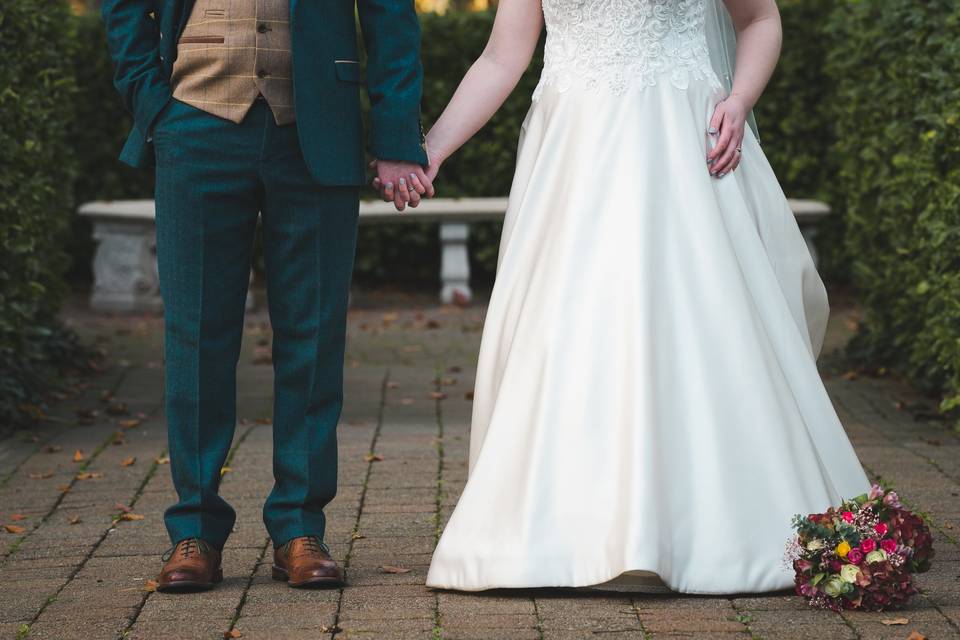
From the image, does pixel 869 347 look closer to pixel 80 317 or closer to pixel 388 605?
pixel 388 605

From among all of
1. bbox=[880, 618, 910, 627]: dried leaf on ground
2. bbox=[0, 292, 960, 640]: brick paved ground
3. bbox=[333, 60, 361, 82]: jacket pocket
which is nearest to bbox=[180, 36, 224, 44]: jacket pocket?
bbox=[333, 60, 361, 82]: jacket pocket

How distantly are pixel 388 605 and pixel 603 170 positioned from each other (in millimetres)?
1284

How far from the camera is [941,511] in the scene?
482 cm

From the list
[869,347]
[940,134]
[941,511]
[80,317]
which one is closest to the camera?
[941,511]

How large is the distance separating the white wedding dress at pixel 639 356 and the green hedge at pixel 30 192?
3224 mm

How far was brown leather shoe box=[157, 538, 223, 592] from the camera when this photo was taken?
3.86m

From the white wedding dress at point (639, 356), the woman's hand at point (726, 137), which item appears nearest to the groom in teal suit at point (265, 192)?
the white wedding dress at point (639, 356)

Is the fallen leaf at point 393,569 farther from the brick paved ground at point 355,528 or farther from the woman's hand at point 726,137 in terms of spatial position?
the woman's hand at point 726,137

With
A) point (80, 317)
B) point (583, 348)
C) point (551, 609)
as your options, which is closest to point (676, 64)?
point (583, 348)

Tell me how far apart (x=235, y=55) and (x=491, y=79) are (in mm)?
802

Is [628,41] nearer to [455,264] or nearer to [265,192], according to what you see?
[265,192]

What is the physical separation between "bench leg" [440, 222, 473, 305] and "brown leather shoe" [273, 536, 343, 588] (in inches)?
282

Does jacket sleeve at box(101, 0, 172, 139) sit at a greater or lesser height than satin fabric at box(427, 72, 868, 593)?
greater

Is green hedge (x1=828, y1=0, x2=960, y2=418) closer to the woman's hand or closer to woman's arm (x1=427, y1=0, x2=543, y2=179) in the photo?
the woman's hand
